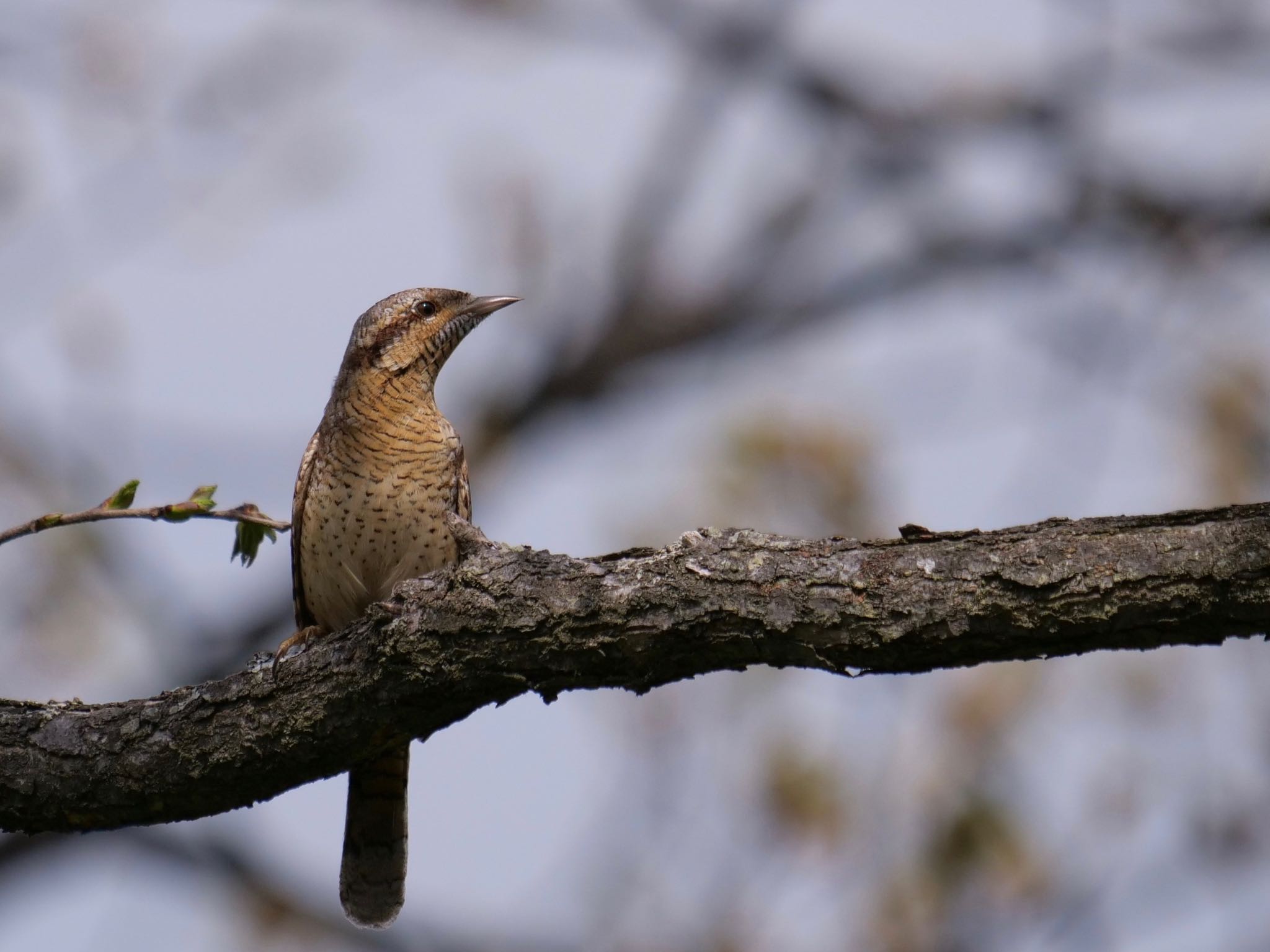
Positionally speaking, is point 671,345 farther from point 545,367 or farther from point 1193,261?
point 1193,261

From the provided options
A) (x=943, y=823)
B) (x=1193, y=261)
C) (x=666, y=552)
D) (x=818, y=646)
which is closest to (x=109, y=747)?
(x=666, y=552)

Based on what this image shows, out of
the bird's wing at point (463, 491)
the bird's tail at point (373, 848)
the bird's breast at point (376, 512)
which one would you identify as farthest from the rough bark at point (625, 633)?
the bird's tail at point (373, 848)

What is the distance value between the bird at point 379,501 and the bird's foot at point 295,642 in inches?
0.5

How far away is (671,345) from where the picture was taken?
346 inches

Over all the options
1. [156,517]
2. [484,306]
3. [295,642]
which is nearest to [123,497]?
[156,517]

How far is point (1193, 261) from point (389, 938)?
5977 mm

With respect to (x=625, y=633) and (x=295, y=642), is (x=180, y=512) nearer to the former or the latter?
(x=295, y=642)

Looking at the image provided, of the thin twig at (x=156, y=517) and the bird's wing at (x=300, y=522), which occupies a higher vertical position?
the bird's wing at (x=300, y=522)

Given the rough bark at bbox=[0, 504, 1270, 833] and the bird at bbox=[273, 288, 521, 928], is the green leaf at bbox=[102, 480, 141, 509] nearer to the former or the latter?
the rough bark at bbox=[0, 504, 1270, 833]

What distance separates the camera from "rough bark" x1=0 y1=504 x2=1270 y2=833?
283 centimetres

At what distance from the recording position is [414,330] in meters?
5.30

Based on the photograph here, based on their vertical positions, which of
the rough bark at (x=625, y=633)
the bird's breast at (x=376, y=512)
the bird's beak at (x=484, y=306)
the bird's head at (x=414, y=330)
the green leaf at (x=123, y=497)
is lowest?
the rough bark at (x=625, y=633)

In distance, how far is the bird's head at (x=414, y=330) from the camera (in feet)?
17.1

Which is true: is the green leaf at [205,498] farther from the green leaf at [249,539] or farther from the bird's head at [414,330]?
the bird's head at [414,330]
